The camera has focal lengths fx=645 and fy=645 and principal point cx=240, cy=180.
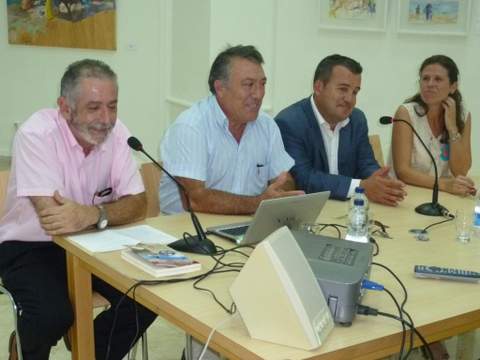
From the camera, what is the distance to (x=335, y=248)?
157cm

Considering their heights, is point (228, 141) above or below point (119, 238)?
above

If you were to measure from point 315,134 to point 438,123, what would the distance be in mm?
754

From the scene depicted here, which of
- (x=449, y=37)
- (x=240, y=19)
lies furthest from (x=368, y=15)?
(x=240, y=19)

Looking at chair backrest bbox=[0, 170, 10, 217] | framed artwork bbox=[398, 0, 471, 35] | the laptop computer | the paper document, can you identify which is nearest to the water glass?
the laptop computer

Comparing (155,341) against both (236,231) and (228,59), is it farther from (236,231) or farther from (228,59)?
(228,59)

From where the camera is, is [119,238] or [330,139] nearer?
[119,238]

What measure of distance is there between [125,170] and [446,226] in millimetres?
1138

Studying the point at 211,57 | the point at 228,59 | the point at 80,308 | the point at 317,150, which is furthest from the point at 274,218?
the point at 211,57

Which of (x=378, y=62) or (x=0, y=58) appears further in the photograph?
(x=0, y=58)

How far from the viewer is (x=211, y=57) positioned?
433 cm

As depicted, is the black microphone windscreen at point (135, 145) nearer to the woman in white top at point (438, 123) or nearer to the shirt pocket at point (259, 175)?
the shirt pocket at point (259, 175)

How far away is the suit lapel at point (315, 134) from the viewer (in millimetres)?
2916

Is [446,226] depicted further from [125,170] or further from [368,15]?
[368,15]

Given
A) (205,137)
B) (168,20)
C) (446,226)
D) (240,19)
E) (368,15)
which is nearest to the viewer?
(446,226)
